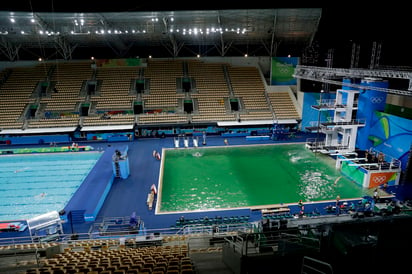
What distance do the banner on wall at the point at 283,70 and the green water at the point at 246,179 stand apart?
9843 millimetres

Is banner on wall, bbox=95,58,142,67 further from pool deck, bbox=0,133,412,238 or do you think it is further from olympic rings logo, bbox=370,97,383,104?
olympic rings logo, bbox=370,97,383,104

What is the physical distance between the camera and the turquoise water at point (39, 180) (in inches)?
510

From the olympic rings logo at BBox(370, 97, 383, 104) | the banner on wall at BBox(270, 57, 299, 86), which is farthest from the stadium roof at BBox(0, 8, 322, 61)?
the olympic rings logo at BBox(370, 97, 383, 104)

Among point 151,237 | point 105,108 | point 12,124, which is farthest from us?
point 105,108

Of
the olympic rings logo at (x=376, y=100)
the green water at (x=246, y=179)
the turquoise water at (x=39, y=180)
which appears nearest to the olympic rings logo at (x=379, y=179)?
the green water at (x=246, y=179)

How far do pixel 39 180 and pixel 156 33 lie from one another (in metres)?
16.0

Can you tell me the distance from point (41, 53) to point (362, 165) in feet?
99.9

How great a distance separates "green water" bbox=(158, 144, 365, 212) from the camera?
13266mm

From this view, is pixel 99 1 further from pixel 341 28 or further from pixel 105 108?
pixel 341 28

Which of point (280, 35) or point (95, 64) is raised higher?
point (280, 35)

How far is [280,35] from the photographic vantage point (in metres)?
26.4

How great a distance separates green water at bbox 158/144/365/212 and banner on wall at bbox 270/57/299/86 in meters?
9.84

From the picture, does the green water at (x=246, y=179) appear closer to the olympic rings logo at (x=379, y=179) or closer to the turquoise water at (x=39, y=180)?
the olympic rings logo at (x=379, y=179)

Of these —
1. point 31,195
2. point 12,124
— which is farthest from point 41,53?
point 31,195
